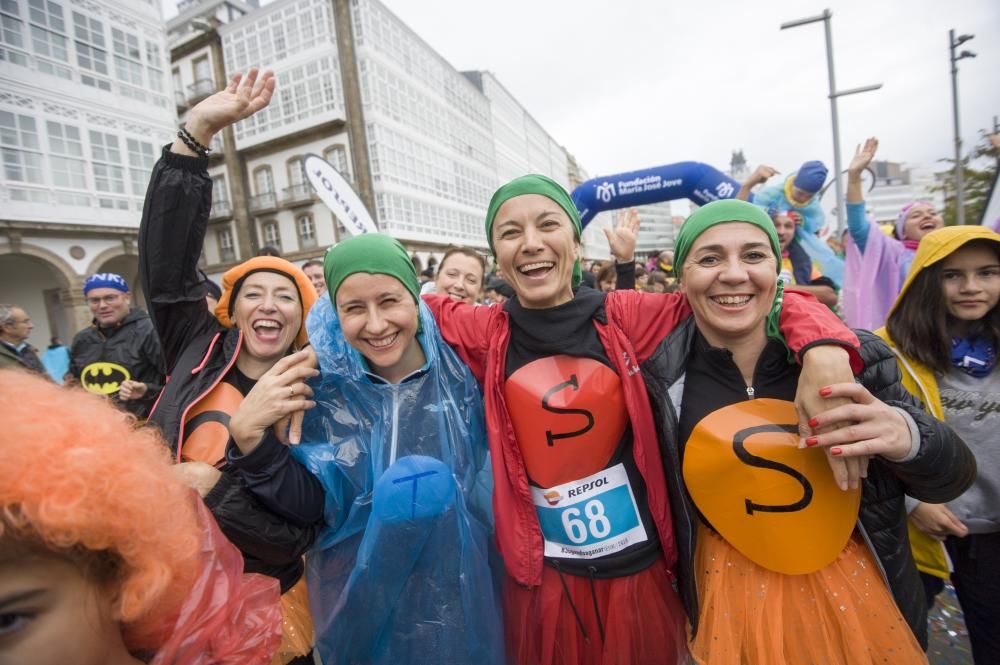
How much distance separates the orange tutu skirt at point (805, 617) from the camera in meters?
1.31

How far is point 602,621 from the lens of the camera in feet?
5.39

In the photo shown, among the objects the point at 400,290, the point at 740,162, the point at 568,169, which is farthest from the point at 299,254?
the point at 740,162

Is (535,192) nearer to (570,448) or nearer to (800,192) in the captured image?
(570,448)

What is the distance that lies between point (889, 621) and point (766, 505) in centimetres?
47

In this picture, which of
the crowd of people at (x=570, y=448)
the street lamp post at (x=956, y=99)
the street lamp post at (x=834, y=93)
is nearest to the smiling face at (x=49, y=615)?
the crowd of people at (x=570, y=448)

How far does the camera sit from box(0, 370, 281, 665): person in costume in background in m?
0.69

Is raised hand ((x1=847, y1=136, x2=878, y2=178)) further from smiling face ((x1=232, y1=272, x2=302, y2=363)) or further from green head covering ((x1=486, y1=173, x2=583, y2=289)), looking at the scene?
smiling face ((x1=232, y1=272, x2=302, y2=363))

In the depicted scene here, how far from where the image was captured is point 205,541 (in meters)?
1.03

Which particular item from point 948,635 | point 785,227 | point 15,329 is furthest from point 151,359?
point 948,635

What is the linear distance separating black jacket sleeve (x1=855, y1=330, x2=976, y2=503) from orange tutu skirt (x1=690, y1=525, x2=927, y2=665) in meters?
0.28

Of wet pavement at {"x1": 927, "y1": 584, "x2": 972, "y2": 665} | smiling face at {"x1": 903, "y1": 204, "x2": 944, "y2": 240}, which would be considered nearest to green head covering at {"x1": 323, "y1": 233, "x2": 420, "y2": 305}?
wet pavement at {"x1": 927, "y1": 584, "x2": 972, "y2": 665}

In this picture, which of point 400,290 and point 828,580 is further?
point 400,290

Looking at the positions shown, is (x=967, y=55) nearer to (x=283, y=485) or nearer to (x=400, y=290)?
(x=400, y=290)

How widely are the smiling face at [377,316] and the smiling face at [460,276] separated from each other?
6.58ft
